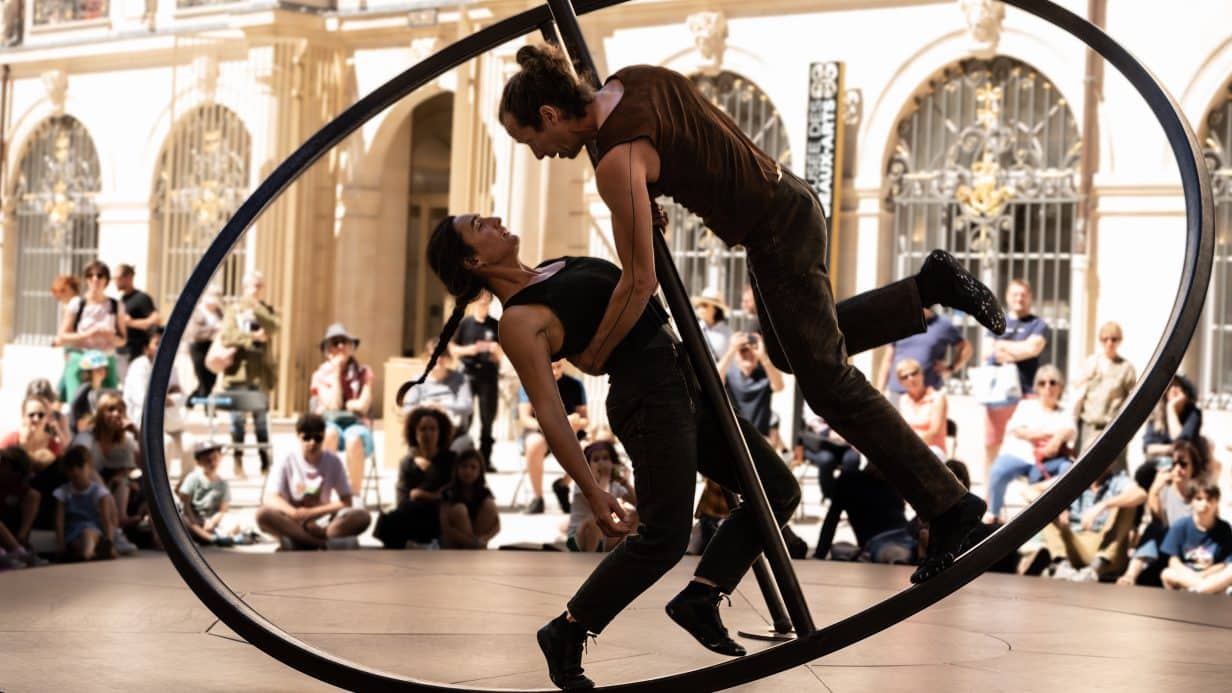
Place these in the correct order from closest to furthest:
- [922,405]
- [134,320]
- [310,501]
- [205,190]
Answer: [310,501], [922,405], [134,320], [205,190]

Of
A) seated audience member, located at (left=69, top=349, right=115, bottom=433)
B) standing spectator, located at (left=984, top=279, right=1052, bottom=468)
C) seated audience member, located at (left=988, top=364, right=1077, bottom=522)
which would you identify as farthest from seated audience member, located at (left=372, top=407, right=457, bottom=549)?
standing spectator, located at (left=984, top=279, right=1052, bottom=468)

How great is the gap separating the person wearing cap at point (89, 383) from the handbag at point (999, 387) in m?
5.25

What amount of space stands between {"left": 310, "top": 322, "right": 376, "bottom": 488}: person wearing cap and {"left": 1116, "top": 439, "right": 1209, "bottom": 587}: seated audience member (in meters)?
4.97

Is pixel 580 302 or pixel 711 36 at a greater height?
pixel 711 36

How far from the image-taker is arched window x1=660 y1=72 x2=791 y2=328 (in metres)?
15.3

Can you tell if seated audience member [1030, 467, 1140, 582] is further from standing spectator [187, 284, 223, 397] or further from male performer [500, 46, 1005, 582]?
standing spectator [187, 284, 223, 397]

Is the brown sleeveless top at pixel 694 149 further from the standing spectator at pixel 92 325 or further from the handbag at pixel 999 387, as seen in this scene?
the standing spectator at pixel 92 325

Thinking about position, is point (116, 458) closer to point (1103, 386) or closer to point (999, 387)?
point (999, 387)

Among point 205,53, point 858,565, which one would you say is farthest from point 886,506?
point 205,53

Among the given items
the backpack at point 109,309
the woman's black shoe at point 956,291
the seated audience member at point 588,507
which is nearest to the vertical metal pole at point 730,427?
the woman's black shoe at point 956,291

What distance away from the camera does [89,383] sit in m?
10.9

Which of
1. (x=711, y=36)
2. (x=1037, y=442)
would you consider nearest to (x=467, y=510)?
(x=1037, y=442)

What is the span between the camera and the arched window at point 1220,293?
12.9 m

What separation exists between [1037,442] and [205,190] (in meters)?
12.0
